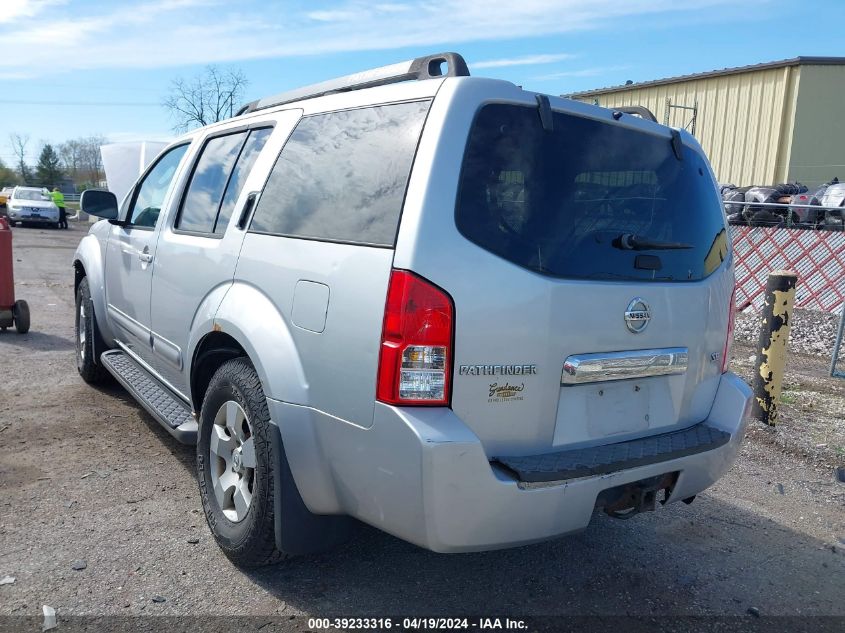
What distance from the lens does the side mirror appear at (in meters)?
5.06

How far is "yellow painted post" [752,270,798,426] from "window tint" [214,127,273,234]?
3.96 m

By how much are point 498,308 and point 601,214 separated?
64cm

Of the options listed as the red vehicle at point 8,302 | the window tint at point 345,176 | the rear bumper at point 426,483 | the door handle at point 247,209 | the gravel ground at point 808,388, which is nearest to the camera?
the rear bumper at point 426,483

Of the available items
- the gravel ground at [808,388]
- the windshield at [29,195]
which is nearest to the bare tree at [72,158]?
the windshield at [29,195]

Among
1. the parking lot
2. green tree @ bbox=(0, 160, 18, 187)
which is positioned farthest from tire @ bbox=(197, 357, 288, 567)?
green tree @ bbox=(0, 160, 18, 187)

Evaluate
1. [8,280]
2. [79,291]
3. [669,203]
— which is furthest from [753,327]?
[8,280]

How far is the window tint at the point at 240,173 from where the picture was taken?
344 cm

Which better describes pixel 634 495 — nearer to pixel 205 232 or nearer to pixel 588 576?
pixel 588 576

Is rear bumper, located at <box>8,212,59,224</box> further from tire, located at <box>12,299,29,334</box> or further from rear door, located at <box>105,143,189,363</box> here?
rear door, located at <box>105,143,189,363</box>

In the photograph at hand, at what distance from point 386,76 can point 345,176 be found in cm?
68

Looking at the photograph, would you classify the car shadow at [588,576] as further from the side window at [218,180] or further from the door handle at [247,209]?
the side window at [218,180]

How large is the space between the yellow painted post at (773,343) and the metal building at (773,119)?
17918mm

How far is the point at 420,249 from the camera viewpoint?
2342 millimetres

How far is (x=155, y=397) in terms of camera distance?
416 centimetres
